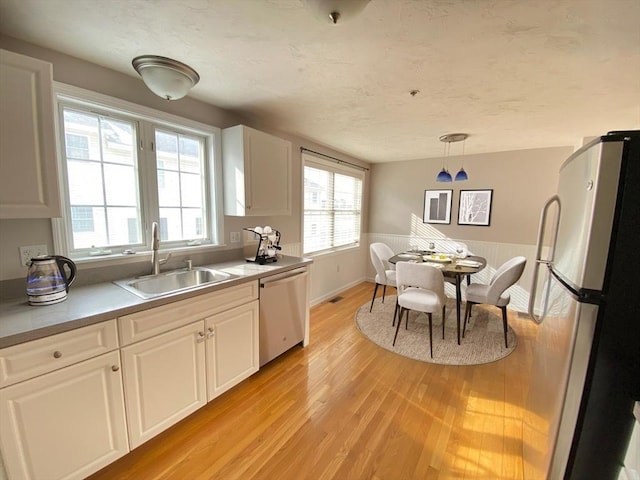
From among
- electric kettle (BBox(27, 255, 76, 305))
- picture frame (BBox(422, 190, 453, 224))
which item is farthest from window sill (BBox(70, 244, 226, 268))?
picture frame (BBox(422, 190, 453, 224))

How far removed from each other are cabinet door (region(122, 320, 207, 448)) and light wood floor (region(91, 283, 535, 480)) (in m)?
0.18

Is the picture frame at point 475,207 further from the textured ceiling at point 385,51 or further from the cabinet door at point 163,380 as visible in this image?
the cabinet door at point 163,380

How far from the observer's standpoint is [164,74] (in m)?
1.63

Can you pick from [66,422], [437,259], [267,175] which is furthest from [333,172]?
[66,422]

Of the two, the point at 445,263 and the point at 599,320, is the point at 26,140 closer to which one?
the point at 599,320

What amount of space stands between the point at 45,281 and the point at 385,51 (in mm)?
2208

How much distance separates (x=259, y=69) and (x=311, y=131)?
4.82 ft

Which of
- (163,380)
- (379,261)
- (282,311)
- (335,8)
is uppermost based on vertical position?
(335,8)

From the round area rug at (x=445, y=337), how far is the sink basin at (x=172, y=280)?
1.80 metres

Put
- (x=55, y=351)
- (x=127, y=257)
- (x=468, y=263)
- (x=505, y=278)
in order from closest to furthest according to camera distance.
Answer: (x=55, y=351), (x=127, y=257), (x=505, y=278), (x=468, y=263)

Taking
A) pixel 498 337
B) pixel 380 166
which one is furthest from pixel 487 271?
pixel 380 166

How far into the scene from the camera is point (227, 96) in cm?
221

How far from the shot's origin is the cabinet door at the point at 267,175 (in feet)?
7.97

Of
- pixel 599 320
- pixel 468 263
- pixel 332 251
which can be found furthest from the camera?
pixel 332 251
